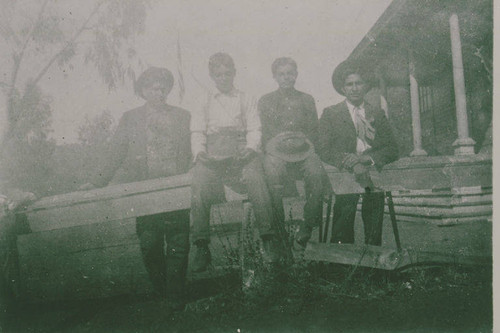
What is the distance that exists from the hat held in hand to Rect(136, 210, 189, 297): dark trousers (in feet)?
2.64

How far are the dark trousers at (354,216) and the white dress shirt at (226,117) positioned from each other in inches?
33.5

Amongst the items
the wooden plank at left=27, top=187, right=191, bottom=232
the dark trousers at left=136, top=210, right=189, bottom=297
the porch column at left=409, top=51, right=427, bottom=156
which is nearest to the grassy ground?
the dark trousers at left=136, top=210, right=189, bottom=297

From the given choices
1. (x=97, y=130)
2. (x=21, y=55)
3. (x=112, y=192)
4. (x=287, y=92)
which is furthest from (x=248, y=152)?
(x=21, y=55)

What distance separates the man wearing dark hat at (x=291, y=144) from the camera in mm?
2947

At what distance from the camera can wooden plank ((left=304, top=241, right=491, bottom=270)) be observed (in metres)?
2.91

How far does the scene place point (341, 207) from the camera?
3.22 meters

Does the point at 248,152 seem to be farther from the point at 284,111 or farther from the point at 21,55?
the point at 21,55

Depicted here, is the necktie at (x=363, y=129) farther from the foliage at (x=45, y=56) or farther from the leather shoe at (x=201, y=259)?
the foliage at (x=45, y=56)

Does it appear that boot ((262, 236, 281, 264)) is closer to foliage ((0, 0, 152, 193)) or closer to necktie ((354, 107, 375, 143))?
necktie ((354, 107, 375, 143))

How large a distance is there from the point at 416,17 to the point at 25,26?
3.80 metres

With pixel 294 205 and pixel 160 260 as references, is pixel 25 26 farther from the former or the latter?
pixel 294 205

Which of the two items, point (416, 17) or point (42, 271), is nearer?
point (42, 271)

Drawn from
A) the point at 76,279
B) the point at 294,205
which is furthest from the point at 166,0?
the point at 76,279

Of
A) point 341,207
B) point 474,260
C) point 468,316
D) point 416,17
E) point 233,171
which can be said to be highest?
point 416,17
